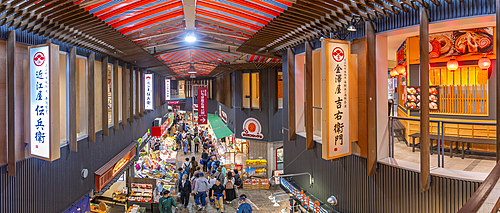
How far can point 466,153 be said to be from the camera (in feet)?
22.6

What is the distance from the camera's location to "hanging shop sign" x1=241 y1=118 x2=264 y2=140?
15.3m

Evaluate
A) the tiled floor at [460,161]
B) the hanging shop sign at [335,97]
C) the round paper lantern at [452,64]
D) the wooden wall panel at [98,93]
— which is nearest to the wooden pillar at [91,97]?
the wooden wall panel at [98,93]

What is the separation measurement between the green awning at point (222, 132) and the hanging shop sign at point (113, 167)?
5.22 meters

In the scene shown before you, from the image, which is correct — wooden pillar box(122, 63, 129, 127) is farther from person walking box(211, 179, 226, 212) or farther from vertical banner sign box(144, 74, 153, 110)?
person walking box(211, 179, 226, 212)

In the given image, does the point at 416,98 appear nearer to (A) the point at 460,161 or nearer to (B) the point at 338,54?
(A) the point at 460,161

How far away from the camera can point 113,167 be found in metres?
9.94

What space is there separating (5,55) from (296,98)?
6.50 metres

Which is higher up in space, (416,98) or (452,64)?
(452,64)

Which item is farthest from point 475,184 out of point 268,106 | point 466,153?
point 268,106

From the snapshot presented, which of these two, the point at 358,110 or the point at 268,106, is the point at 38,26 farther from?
the point at 268,106

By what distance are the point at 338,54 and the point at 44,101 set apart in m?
5.23

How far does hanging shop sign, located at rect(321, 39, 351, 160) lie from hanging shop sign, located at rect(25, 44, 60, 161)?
4655mm

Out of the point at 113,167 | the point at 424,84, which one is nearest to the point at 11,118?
the point at 113,167

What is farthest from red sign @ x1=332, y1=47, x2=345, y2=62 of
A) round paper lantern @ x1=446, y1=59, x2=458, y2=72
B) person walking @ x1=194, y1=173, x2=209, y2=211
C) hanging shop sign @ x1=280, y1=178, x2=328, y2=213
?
person walking @ x1=194, y1=173, x2=209, y2=211
